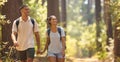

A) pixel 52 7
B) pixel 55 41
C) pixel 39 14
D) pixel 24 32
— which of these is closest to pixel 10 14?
pixel 55 41

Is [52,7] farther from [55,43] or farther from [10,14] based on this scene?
[55,43]

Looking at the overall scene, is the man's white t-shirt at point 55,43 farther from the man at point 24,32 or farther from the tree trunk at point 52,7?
the tree trunk at point 52,7

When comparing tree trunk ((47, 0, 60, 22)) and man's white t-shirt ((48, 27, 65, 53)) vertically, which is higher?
tree trunk ((47, 0, 60, 22))

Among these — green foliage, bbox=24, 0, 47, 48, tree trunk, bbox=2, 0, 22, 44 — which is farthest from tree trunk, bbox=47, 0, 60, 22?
tree trunk, bbox=2, 0, 22, 44

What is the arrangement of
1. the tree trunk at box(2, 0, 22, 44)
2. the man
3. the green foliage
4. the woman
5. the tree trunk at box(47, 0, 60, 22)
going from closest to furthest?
1. the man
2. the woman
3. the tree trunk at box(2, 0, 22, 44)
4. the tree trunk at box(47, 0, 60, 22)
5. the green foliage

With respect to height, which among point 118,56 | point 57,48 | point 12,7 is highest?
point 12,7

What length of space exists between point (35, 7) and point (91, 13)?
192 feet

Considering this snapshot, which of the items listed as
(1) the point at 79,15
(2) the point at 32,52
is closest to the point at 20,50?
(2) the point at 32,52

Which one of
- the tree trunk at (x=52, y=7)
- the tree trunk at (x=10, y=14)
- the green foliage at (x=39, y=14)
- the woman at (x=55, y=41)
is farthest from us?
the green foliage at (x=39, y=14)

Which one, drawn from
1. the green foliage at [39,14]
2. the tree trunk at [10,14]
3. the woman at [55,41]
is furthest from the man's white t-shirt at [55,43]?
the green foliage at [39,14]

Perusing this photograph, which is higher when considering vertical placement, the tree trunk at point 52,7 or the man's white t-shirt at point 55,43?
the tree trunk at point 52,7

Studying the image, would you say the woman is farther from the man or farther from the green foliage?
the green foliage

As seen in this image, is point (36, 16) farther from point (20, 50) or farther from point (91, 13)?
point (91, 13)

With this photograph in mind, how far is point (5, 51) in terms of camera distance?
41.4 feet
